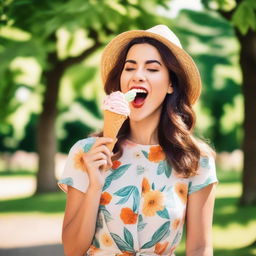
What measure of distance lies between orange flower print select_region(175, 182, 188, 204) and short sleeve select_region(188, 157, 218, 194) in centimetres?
3

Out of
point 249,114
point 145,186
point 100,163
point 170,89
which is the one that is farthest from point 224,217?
point 100,163

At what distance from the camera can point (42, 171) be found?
1677 centimetres

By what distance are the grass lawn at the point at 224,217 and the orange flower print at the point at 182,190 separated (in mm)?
4949

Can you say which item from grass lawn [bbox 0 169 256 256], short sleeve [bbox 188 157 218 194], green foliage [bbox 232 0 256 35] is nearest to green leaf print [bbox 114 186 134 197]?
A: short sleeve [bbox 188 157 218 194]

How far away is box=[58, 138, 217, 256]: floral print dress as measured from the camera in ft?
10.5

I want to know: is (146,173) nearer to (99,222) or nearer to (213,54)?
(99,222)

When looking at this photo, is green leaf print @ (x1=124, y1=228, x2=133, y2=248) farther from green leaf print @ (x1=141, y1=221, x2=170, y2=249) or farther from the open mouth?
the open mouth

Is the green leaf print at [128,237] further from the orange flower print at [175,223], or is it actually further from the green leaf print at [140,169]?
the green leaf print at [140,169]

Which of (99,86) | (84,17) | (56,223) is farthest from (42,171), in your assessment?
(84,17)

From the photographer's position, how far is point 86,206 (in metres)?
3.12

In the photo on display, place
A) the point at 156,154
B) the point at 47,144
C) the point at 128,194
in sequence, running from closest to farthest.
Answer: the point at 128,194
the point at 156,154
the point at 47,144

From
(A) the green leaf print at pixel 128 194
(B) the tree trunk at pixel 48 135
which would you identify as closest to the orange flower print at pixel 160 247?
(A) the green leaf print at pixel 128 194

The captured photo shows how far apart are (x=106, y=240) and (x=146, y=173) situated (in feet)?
1.43

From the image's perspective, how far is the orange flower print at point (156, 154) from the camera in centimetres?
347
